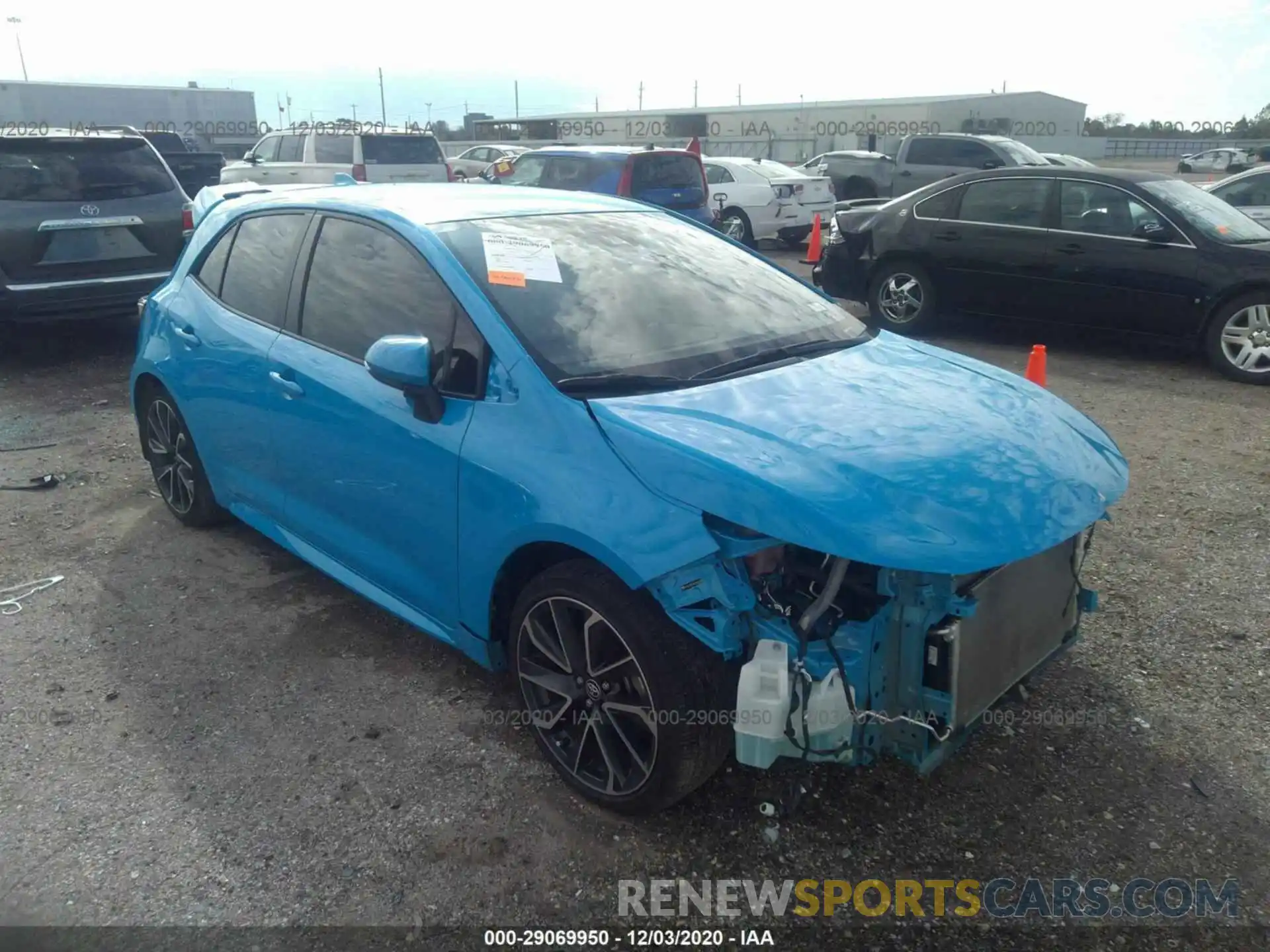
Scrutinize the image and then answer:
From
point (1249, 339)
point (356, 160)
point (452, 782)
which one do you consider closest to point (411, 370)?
point (452, 782)

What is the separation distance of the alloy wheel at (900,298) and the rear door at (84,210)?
632cm

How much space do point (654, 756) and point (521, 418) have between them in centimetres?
103

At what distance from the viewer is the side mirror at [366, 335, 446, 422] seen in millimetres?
3033

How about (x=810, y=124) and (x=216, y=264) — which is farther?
(x=810, y=124)

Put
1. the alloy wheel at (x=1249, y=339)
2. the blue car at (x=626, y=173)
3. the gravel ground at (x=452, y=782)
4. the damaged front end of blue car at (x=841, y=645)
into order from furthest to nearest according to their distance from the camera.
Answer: the blue car at (x=626, y=173) → the alloy wheel at (x=1249, y=339) → the gravel ground at (x=452, y=782) → the damaged front end of blue car at (x=841, y=645)

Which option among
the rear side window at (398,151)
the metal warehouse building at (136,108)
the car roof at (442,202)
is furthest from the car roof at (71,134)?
the metal warehouse building at (136,108)

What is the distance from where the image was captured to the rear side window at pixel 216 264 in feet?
14.7

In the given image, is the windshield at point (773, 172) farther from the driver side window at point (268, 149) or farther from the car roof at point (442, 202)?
the car roof at point (442, 202)

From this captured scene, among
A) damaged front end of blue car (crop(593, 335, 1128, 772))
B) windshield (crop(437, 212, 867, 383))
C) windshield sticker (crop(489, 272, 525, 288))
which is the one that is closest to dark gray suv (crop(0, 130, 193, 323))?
windshield (crop(437, 212, 867, 383))

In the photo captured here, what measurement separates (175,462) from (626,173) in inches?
329

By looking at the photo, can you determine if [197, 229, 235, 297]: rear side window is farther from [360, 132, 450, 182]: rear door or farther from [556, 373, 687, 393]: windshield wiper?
[360, 132, 450, 182]: rear door

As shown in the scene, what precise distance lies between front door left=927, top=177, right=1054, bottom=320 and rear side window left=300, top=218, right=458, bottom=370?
6557 millimetres

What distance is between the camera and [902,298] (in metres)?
9.42

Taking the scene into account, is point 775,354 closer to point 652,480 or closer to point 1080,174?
point 652,480
